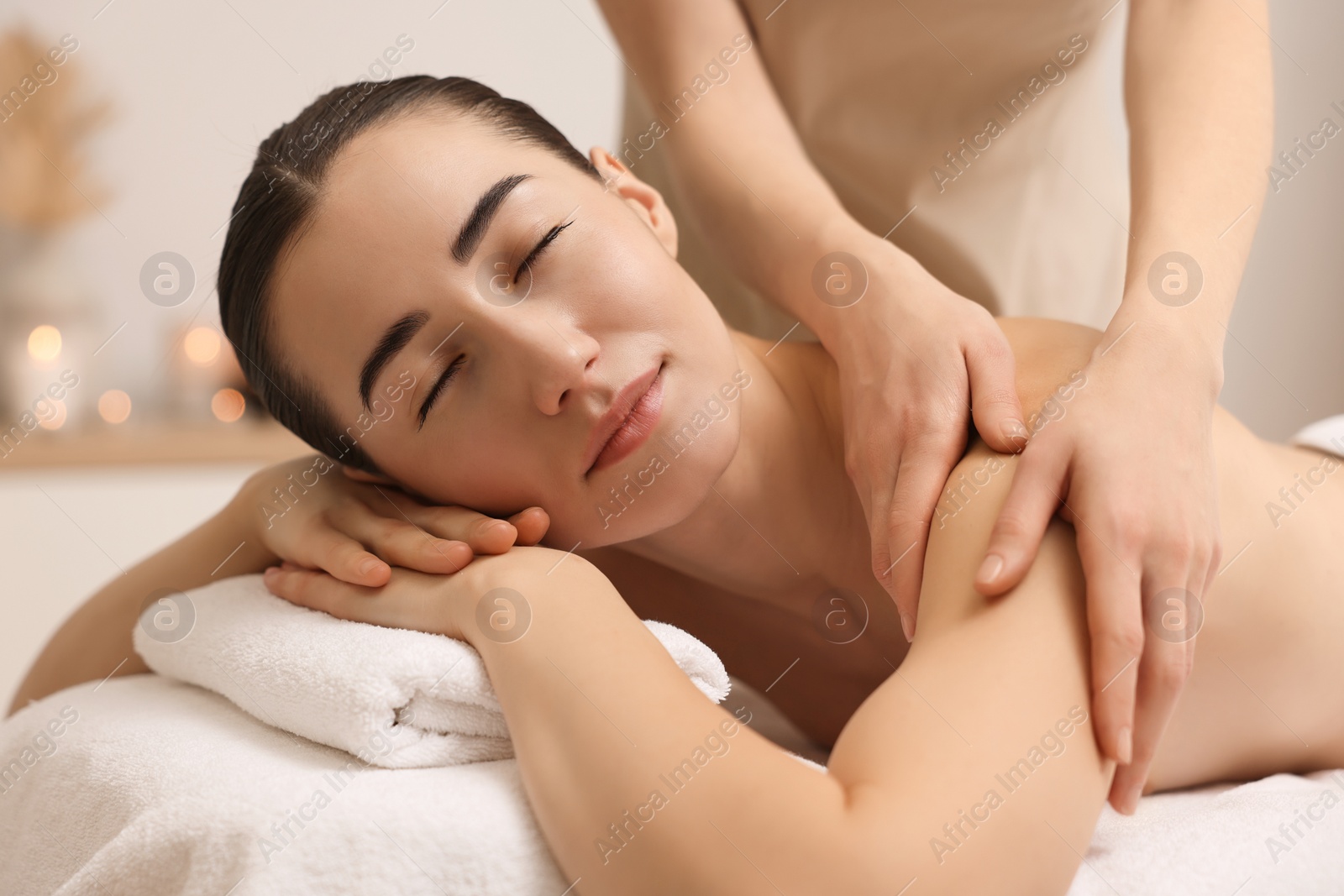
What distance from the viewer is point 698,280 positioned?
149 cm

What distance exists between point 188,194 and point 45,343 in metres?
0.48

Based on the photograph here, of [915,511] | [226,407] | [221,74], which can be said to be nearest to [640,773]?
[915,511]

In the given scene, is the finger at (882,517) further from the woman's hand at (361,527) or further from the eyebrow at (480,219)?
the eyebrow at (480,219)

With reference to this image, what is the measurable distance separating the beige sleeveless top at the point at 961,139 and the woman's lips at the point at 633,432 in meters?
0.48

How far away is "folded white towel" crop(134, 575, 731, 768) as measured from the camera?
707 millimetres

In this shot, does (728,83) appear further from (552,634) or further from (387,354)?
(552,634)

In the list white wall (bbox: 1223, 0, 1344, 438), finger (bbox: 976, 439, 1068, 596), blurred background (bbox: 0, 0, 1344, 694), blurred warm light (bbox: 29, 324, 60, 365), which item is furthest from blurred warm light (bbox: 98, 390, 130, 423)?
white wall (bbox: 1223, 0, 1344, 438)

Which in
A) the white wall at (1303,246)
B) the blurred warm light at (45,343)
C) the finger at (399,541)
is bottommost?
the white wall at (1303,246)

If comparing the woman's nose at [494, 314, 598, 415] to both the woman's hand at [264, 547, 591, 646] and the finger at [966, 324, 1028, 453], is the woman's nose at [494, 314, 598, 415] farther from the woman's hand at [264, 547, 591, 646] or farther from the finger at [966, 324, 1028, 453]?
the finger at [966, 324, 1028, 453]

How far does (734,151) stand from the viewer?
1.16 m

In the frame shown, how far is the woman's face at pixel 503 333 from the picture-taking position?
880 millimetres

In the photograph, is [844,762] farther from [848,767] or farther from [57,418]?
[57,418]

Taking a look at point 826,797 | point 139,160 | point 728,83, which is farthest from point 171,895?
point 139,160

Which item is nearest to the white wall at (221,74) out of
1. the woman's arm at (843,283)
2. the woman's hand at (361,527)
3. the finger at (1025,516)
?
the woman's arm at (843,283)
